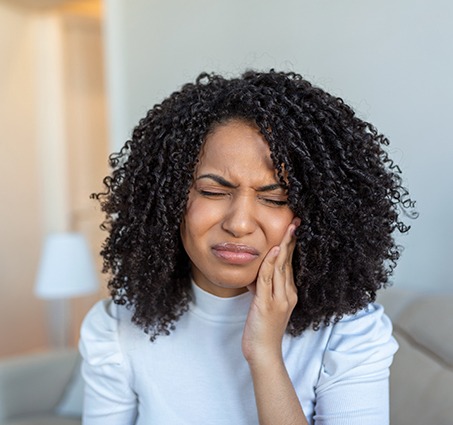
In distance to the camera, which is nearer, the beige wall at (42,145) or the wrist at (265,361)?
the wrist at (265,361)

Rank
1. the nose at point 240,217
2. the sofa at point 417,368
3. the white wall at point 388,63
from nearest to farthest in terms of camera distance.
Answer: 1. the nose at point 240,217
2. the sofa at point 417,368
3. the white wall at point 388,63

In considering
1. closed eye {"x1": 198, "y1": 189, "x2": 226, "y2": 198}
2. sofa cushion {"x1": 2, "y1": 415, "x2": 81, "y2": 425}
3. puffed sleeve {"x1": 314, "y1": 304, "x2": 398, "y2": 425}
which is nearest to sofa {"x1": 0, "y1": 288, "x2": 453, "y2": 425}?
sofa cushion {"x1": 2, "y1": 415, "x2": 81, "y2": 425}

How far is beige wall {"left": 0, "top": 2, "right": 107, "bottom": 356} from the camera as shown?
381cm

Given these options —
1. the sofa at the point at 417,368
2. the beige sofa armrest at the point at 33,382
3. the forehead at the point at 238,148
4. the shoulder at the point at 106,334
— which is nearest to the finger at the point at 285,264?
the forehead at the point at 238,148

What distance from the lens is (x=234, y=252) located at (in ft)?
3.56

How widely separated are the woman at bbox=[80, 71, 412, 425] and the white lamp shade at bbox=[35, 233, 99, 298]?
169cm

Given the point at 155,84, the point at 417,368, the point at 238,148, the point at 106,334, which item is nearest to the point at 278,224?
A: the point at 238,148

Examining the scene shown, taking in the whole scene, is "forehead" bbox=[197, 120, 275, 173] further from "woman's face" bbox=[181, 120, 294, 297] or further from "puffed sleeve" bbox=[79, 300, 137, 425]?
"puffed sleeve" bbox=[79, 300, 137, 425]

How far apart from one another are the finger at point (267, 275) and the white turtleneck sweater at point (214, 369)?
0.11 m

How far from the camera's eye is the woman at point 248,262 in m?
1.08

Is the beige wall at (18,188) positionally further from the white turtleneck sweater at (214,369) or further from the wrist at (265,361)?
the wrist at (265,361)

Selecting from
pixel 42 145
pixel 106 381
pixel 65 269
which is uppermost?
pixel 106 381

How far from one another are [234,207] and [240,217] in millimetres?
21

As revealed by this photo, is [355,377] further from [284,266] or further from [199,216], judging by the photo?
[199,216]
